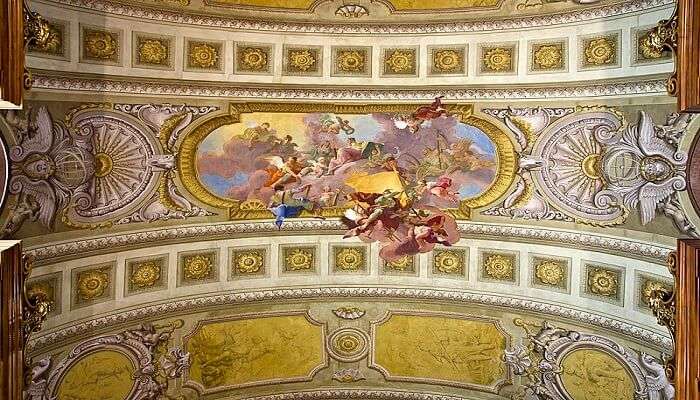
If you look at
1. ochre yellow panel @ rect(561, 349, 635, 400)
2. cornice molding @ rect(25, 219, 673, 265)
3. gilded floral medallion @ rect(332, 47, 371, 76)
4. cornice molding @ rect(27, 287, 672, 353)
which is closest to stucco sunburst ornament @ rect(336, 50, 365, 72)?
gilded floral medallion @ rect(332, 47, 371, 76)

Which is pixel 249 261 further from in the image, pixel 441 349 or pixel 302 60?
pixel 441 349

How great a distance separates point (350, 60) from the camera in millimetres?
10656

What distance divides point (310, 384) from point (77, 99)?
6.09m

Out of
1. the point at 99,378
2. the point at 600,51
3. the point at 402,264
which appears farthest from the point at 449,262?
the point at 99,378

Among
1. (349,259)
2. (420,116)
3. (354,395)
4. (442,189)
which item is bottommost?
(354,395)

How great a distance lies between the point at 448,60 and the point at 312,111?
2.34 meters

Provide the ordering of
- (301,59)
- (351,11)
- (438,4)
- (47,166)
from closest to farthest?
(47,166), (438,4), (351,11), (301,59)

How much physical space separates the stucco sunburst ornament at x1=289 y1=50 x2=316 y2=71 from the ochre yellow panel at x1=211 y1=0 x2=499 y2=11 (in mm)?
698

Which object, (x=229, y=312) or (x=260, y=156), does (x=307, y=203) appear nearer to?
(x=260, y=156)

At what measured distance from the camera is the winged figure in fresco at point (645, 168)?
9.25 m

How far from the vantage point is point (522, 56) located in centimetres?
1026

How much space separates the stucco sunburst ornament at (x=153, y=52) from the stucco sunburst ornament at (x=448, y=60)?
428 centimetres

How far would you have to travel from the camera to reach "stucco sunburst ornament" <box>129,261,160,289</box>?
10.6 metres

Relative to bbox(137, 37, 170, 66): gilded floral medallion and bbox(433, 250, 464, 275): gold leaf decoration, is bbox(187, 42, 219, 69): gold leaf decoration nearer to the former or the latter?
bbox(137, 37, 170, 66): gilded floral medallion
